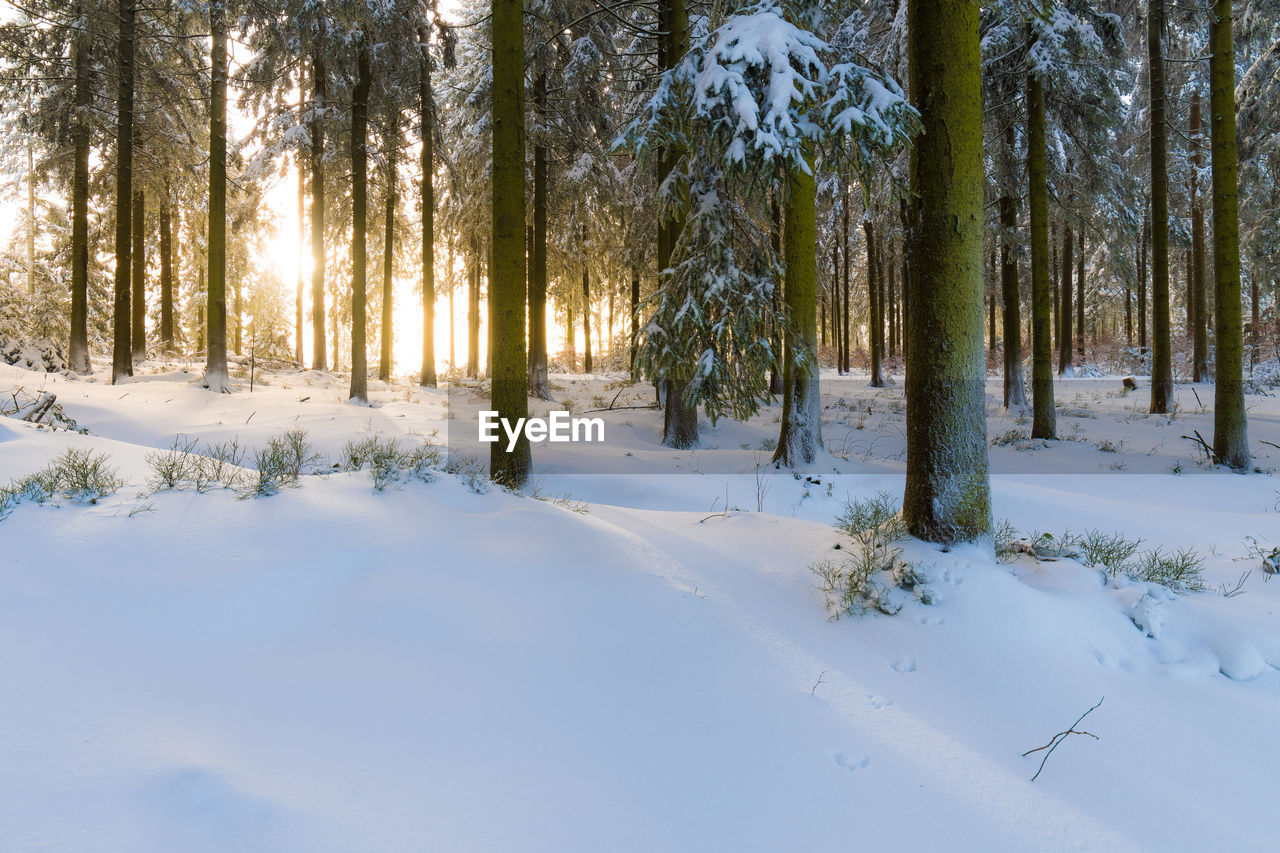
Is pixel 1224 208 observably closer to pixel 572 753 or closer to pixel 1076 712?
pixel 1076 712

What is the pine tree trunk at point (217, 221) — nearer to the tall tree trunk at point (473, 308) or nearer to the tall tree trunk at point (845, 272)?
the tall tree trunk at point (473, 308)

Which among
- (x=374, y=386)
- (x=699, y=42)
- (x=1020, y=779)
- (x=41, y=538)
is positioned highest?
(x=699, y=42)

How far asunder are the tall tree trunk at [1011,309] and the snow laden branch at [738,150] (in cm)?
871

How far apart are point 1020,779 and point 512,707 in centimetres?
202

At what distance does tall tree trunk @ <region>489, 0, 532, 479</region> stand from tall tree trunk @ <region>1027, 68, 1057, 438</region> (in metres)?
10.4

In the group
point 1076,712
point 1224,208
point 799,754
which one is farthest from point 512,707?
point 1224,208

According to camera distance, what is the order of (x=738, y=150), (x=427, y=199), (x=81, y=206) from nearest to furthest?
(x=738, y=150), (x=81, y=206), (x=427, y=199)

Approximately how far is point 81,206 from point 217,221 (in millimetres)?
4506

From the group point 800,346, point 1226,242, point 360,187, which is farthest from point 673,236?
point 360,187

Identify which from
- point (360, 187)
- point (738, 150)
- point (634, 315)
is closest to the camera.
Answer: point (738, 150)

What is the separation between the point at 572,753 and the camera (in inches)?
93.6

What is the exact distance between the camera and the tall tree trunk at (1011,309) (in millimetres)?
14250

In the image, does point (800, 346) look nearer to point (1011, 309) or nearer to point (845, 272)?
point (1011, 309)

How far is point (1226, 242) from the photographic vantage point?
29.0ft
